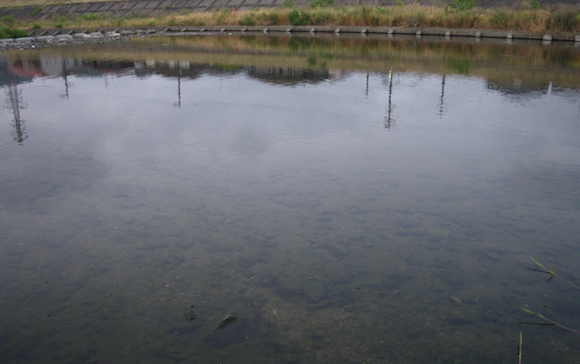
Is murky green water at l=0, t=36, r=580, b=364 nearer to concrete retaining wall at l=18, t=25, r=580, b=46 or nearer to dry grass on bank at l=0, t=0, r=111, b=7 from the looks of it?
concrete retaining wall at l=18, t=25, r=580, b=46

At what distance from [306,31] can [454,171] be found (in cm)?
2881

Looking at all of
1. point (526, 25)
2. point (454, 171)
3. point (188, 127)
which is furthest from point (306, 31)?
point (454, 171)

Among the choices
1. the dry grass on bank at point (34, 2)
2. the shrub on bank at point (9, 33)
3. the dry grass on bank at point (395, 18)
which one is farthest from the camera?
the dry grass on bank at point (34, 2)

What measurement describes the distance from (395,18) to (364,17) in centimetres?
212

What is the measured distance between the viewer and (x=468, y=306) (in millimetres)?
3121

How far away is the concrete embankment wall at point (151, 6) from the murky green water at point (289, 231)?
3002 centimetres

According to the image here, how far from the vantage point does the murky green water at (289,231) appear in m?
2.85

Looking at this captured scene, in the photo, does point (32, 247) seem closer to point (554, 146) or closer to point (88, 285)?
point (88, 285)

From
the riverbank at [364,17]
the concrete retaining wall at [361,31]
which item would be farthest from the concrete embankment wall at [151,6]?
the concrete retaining wall at [361,31]

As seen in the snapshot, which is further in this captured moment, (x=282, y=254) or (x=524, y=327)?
(x=282, y=254)

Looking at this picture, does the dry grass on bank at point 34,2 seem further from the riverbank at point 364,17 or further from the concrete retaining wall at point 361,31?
the concrete retaining wall at point 361,31

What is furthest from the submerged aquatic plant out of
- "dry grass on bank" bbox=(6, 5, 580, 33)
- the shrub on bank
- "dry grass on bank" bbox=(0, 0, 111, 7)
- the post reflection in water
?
"dry grass on bank" bbox=(0, 0, 111, 7)

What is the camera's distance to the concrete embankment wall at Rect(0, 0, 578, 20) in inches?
1474

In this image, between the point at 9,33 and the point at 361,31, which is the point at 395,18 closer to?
the point at 361,31
